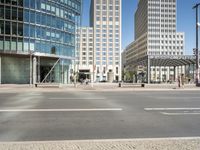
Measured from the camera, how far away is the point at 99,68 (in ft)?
539

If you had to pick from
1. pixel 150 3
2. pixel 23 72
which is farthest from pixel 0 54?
pixel 150 3

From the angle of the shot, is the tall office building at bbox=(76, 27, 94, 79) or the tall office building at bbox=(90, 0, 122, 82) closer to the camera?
the tall office building at bbox=(90, 0, 122, 82)

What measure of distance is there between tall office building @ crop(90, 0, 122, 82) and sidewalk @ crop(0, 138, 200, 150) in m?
152

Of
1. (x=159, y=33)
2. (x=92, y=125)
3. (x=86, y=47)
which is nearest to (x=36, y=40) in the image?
(x=92, y=125)

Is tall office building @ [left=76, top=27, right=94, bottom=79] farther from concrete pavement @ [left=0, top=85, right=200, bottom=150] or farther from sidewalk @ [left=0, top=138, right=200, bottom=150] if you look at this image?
sidewalk @ [left=0, top=138, right=200, bottom=150]

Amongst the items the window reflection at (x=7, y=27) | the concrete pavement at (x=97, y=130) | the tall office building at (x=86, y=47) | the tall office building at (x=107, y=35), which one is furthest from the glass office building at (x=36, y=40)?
the tall office building at (x=86, y=47)

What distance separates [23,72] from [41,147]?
51.3m

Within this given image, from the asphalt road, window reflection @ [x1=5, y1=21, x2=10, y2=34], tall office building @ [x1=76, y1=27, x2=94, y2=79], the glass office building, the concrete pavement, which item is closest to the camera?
the concrete pavement

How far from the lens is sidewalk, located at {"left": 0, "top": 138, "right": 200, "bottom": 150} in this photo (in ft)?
21.2

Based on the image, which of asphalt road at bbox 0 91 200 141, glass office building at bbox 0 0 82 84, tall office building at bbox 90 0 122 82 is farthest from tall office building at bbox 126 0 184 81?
asphalt road at bbox 0 91 200 141

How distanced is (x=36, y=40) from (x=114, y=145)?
164ft

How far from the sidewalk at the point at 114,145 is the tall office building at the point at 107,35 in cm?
15211

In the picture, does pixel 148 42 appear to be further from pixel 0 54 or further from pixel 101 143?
pixel 101 143

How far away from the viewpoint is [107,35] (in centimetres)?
16425
